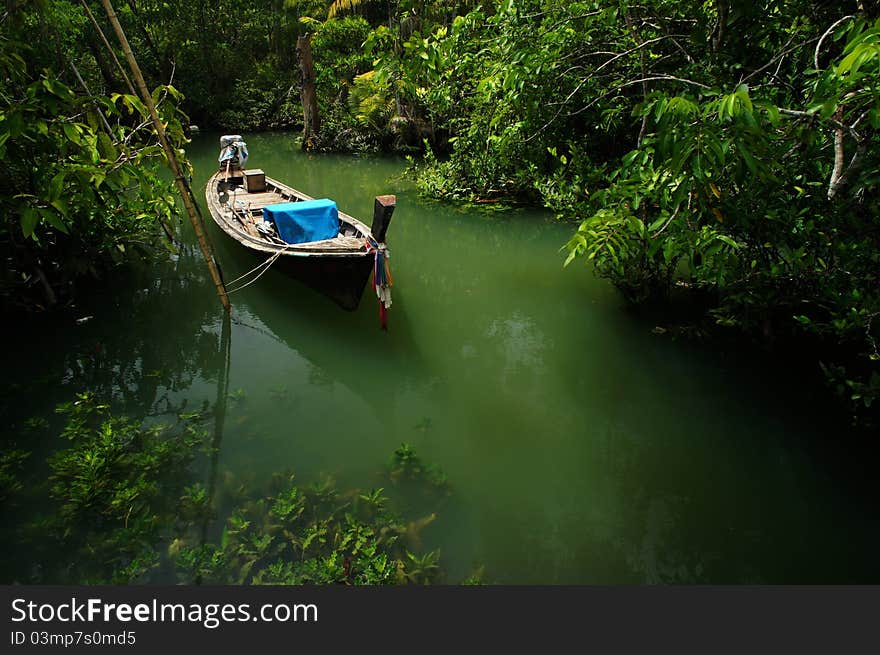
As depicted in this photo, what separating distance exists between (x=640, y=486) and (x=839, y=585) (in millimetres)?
1296

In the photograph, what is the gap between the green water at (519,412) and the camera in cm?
363

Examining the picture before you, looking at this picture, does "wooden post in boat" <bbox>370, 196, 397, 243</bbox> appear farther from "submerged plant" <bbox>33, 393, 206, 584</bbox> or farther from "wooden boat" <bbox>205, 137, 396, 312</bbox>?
"submerged plant" <bbox>33, 393, 206, 584</bbox>

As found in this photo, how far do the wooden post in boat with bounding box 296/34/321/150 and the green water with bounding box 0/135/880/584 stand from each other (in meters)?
11.7

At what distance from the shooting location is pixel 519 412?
4.94m

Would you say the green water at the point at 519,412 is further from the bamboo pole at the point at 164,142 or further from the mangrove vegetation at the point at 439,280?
the bamboo pole at the point at 164,142

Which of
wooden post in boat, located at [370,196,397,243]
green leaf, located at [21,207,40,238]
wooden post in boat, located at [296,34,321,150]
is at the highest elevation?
green leaf, located at [21,207,40,238]

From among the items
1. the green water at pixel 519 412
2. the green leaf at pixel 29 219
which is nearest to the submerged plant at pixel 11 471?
the green water at pixel 519 412

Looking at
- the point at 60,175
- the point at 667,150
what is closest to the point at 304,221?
the point at 60,175

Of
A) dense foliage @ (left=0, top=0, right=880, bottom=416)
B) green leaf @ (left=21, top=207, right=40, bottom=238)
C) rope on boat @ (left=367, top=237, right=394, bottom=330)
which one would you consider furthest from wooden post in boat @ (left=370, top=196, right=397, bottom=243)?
green leaf @ (left=21, top=207, right=40, bottom=238)

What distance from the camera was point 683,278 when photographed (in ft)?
22.0

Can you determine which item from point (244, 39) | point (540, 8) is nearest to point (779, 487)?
point (540, 8)

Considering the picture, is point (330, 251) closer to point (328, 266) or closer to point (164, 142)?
point (328, 266)

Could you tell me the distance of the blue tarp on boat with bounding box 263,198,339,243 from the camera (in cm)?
667

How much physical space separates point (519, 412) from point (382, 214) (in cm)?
253
